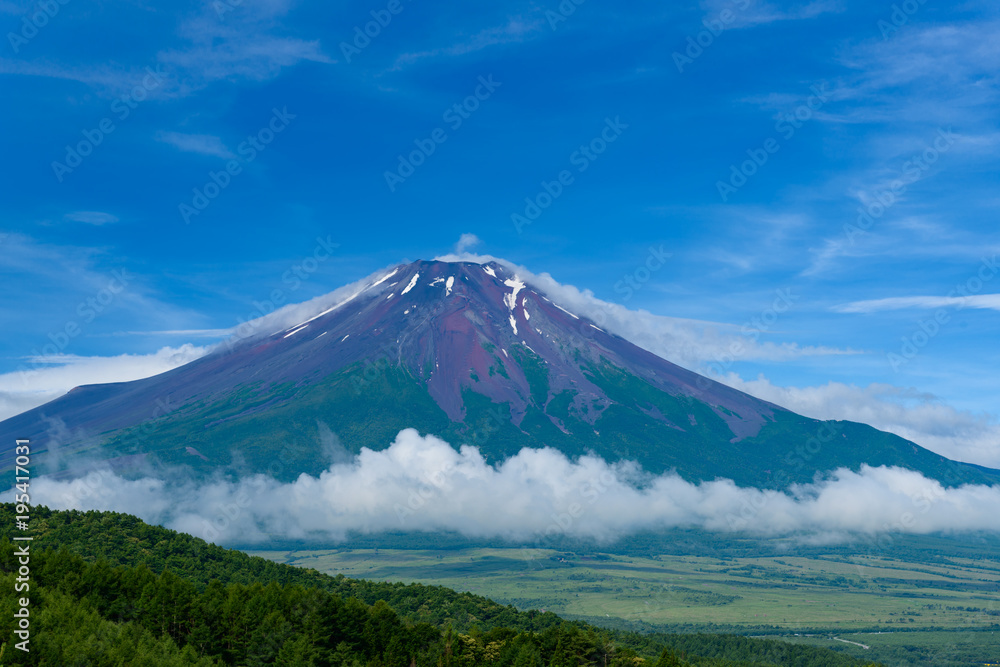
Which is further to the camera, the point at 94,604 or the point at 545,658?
the point at 545,658

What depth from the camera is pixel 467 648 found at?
258 feet

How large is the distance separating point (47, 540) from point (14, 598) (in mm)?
52994

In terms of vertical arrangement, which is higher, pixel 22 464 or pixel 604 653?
pixel 22 464

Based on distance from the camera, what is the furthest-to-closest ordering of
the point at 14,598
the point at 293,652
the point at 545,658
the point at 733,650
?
1. the point at 733,650
2. the point at 545,658
3. the point at 293,652
4. the point at 14,598

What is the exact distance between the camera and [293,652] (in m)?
66.8

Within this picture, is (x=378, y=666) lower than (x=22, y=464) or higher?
lower

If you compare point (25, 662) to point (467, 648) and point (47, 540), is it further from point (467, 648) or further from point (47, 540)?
point (47, 540)

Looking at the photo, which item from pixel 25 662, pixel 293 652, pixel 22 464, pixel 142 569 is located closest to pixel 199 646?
pixel 293 652

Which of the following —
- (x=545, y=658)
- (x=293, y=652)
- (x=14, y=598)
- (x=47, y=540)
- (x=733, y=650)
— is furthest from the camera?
(x=733, y=650)

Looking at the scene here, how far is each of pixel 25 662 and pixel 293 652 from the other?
20182 millimetres

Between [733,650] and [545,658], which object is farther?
[733,650]

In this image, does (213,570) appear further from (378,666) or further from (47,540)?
(378,666)

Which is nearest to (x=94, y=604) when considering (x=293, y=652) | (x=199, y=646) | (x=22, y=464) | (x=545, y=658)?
(x=199, y=646)

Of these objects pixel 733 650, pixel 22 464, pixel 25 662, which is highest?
pixel 22 464
